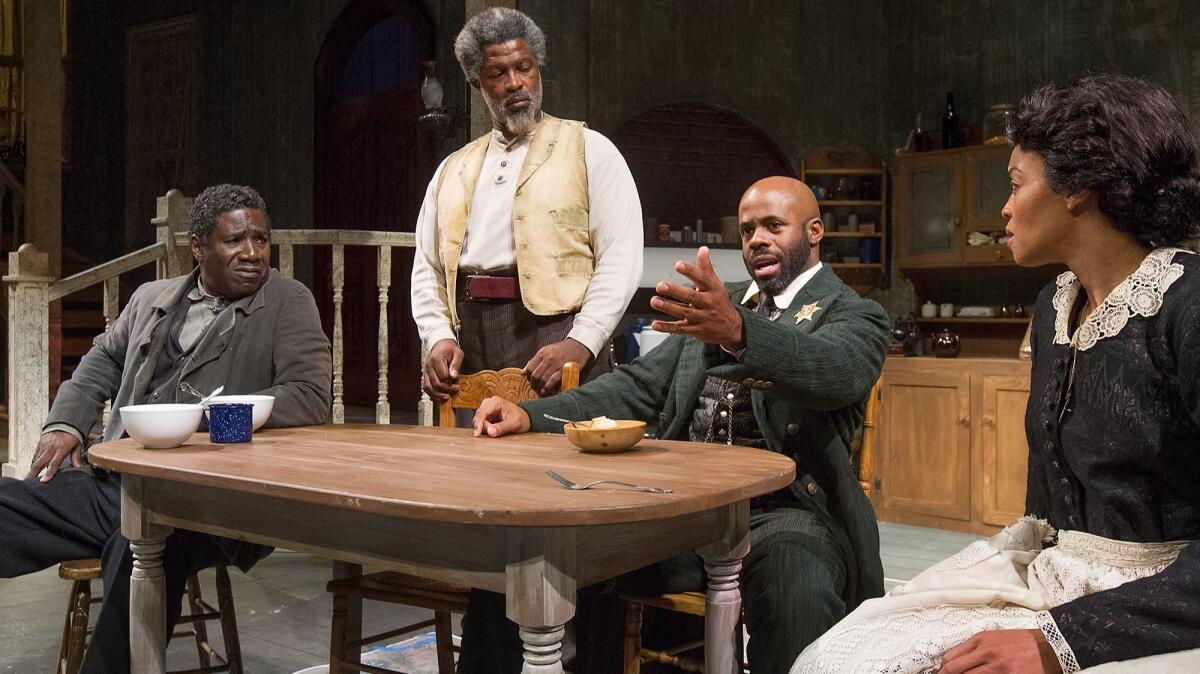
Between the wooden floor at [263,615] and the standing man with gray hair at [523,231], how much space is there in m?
1.22

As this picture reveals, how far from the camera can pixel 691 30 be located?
7285 millimetres

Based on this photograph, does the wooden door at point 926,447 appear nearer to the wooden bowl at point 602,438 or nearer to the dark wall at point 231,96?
the dark wall at point 231,96

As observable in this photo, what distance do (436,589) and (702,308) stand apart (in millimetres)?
1099

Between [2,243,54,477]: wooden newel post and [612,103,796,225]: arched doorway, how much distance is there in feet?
12.1

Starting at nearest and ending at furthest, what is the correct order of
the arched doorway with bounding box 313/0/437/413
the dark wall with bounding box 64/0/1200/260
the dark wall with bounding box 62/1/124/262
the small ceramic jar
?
1. the small ceramic jar
2. the dark wall with bounding box 64/0/1200/260
3. the arched doorway with bounding box 313/0/437/413
4. the dark wall with bounding box 62/1/124/262

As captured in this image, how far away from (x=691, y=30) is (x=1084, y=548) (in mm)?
6245

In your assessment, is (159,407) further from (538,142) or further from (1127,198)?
(1127,198)

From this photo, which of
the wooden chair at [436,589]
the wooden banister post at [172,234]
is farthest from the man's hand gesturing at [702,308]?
the wooden banister post at [172,234]

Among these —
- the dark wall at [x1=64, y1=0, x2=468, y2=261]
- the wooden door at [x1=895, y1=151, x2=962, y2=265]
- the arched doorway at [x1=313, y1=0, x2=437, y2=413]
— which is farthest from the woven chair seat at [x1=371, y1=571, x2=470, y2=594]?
the arched doorway at [x1=313, y1=0, x2=437, y2=413]

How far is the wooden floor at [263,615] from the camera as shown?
11.4 feet

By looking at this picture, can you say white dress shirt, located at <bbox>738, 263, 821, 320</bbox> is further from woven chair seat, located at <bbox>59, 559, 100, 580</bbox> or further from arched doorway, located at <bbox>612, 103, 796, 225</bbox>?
arched doorway, located at <bbox>612, 103, 796, 225</bbox>

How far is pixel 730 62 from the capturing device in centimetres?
740

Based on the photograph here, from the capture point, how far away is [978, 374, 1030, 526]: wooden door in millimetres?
5891

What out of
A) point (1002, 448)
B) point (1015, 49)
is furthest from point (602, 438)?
point (1015, 49)
